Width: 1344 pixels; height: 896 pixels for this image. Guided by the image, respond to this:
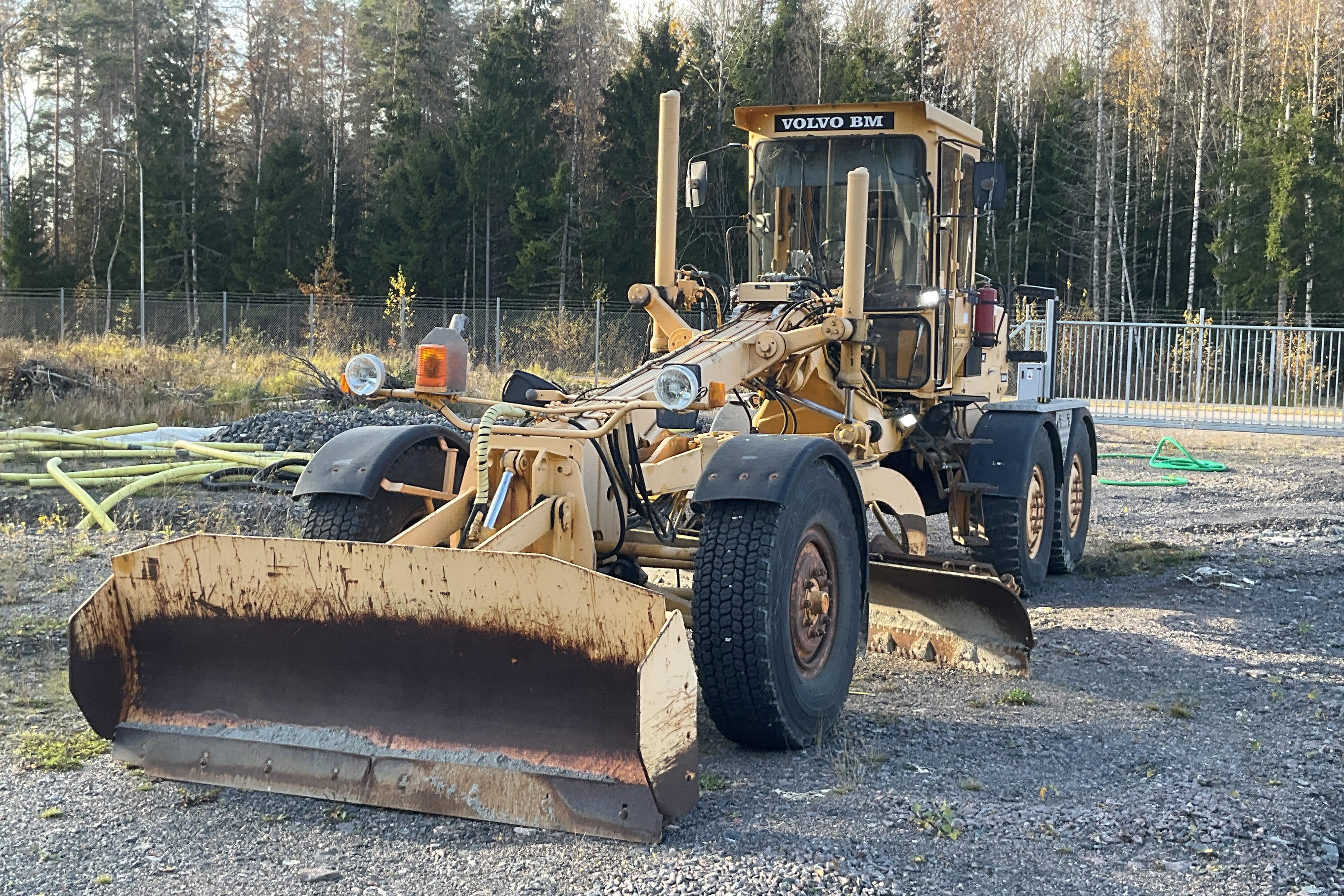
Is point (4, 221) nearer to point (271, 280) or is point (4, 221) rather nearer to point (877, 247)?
point (271, 280)

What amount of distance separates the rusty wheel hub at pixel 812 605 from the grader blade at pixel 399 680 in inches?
37.6

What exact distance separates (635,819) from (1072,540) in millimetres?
6492

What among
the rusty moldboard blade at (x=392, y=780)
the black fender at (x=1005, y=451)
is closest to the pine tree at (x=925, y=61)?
the black fender at (x=1005, y=451)

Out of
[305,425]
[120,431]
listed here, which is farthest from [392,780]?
[120,431]

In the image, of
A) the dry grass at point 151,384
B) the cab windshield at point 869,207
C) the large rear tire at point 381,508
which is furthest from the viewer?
the dry grass at point 151,384

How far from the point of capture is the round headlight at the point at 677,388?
5074 millimetres

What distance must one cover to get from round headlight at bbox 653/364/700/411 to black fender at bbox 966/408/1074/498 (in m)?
3.78

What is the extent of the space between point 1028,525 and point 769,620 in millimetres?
4418

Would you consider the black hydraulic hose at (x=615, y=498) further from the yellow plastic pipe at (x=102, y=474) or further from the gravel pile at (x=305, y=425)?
the gravel pile at (x=305, y=425)

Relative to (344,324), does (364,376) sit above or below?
below

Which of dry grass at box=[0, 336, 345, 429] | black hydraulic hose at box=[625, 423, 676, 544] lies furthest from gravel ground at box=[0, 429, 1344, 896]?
dry grass at box=[0, 336, 345, 429]

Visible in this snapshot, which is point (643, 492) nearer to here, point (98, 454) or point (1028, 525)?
point (1028, 525)

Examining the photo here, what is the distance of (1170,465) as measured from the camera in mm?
16406

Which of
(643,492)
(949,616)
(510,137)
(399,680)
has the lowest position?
(949,616)
